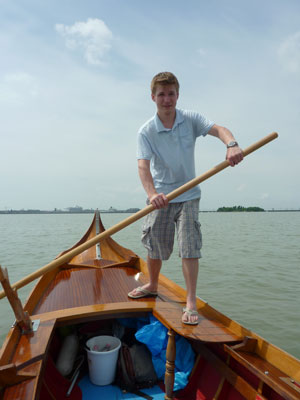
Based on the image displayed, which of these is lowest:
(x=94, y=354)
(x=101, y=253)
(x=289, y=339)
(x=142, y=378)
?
(x=289, y=339)

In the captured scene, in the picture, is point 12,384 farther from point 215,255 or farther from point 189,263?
point 215,255

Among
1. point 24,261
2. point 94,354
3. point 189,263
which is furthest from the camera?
point 24,261

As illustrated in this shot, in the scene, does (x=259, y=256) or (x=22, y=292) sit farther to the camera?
(x=259, y=256)

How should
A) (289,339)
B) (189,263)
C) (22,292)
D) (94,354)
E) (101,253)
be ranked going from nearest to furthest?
(189,263)
(94,354)
(289,339)
(101,253)
(22,292)

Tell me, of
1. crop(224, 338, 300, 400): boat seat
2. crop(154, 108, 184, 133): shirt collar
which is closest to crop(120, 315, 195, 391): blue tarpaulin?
crop(224, 338, 300, 400): boat seat

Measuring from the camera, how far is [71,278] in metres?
3.82

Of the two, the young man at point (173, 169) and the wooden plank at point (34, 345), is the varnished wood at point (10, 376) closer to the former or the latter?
the wooden plank at point (34, 345)

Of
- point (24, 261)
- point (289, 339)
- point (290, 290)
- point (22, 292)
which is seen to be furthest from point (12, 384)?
point (24, 261)

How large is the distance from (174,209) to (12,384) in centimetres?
156

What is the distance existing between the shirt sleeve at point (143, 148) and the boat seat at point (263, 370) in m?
1.46

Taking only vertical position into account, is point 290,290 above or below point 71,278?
below

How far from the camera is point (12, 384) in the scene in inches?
66.1

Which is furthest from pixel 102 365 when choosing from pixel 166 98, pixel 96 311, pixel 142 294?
pixel 166 98

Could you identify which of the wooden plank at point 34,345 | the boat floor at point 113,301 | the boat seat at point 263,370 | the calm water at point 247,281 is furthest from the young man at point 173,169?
the calm water at point 247,281
